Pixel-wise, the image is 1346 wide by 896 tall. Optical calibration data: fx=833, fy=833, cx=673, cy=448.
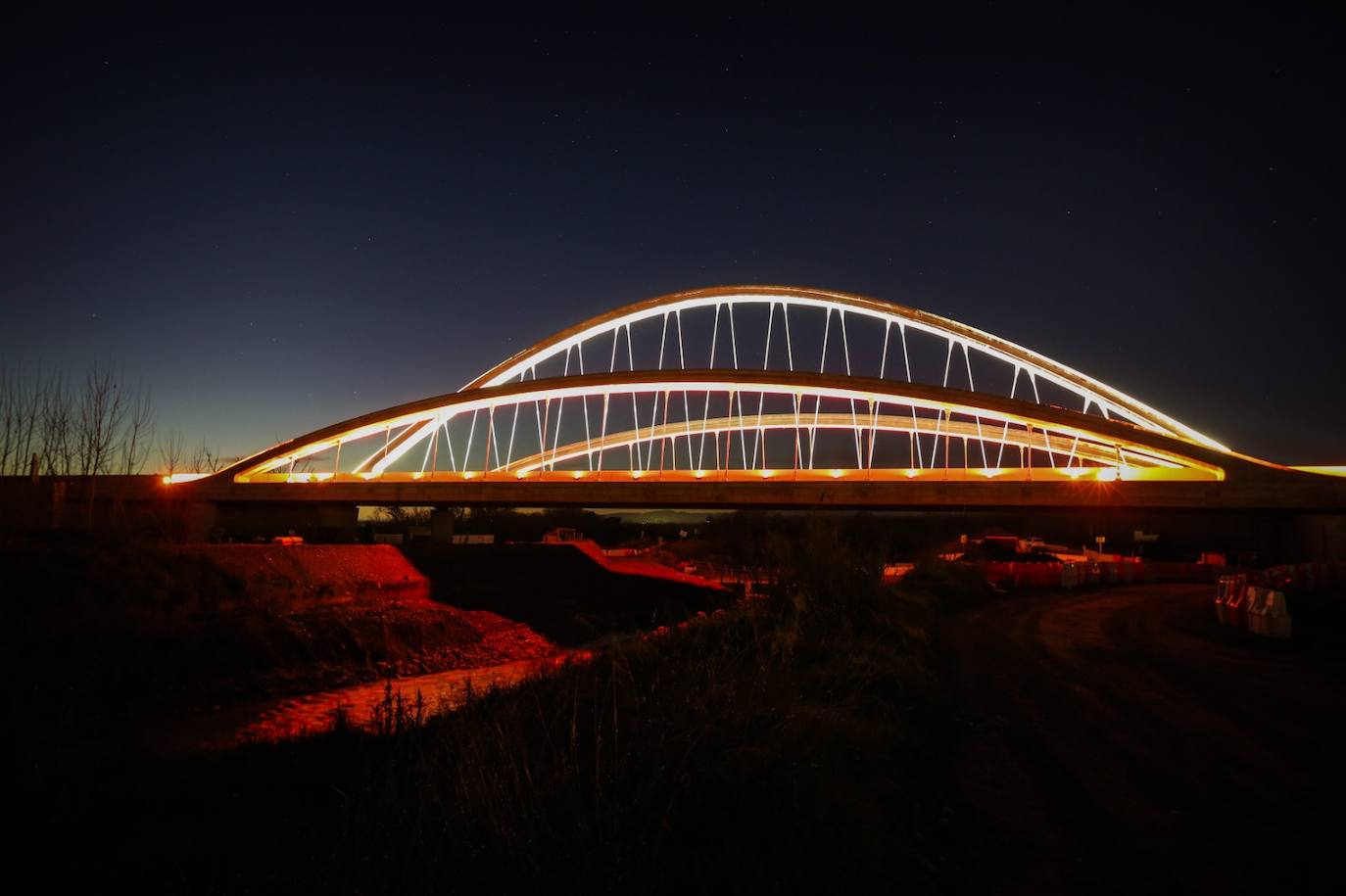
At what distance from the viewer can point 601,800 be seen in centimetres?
542

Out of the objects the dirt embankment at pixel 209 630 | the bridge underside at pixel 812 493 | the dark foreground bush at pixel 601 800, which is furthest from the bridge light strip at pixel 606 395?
the dark foreground bush at pixel 601 800

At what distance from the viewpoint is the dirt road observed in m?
5.93

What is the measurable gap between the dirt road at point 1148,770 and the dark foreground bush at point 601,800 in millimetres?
674

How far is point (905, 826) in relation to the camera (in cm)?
660

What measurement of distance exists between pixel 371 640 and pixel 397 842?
2279 centimetres

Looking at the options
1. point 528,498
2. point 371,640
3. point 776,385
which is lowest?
point 371,640

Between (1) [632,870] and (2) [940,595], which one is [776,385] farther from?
(1) [632,870]

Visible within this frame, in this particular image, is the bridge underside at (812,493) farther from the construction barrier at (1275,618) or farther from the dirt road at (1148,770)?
the dirt road at (1148,770)

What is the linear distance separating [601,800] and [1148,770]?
19.7ft

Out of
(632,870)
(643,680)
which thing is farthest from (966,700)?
(632,870)

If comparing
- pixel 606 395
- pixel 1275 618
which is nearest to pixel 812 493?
pixel 606 395

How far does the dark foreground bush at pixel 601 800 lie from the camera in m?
4.92

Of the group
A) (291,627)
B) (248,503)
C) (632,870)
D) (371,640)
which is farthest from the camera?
(248,503)

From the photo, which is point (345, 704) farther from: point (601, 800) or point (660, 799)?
point (601, 800)
